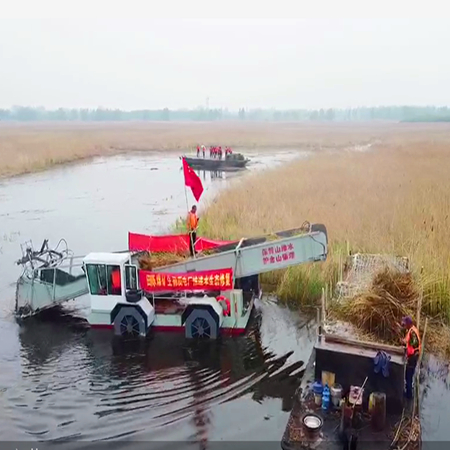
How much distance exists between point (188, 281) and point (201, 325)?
1044mm

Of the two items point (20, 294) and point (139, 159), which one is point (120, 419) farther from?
point (139, 159)

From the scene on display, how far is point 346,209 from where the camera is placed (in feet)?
61.0

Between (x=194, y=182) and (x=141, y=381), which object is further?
(x=194, y=182)

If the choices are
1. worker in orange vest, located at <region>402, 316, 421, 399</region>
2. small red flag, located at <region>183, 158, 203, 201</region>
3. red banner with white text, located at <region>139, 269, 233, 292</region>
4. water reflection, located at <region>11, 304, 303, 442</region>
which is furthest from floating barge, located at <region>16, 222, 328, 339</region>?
worker in orange vest, located at <region>402, 316, 421, 399</region>

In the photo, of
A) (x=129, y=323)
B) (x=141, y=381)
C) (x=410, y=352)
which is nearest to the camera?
(x=410, y=352)

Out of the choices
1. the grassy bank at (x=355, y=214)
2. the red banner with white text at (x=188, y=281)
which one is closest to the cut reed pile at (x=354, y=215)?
the grassy bank at (x=355, y=214)

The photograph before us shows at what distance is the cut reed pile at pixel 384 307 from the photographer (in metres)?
8.57

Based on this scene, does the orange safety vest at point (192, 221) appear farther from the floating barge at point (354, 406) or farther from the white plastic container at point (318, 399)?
the white plastic container at point (318, 399)

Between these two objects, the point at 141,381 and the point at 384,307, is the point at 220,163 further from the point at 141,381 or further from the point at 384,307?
the point at 384,307

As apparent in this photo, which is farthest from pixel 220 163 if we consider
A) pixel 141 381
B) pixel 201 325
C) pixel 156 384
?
pixel 156 384

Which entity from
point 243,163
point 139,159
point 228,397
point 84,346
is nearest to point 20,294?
point 84,346

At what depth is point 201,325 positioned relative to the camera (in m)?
10.9

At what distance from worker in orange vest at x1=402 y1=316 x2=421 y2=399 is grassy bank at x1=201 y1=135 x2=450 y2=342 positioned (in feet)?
10.2

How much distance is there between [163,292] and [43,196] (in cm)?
2158
